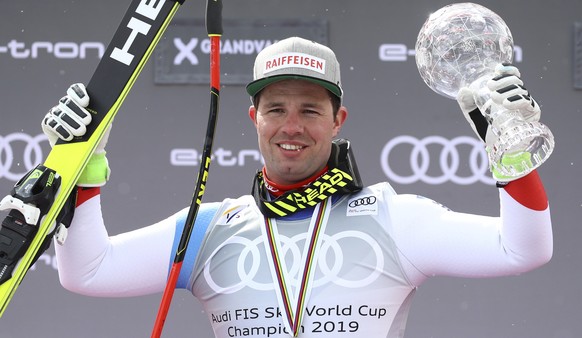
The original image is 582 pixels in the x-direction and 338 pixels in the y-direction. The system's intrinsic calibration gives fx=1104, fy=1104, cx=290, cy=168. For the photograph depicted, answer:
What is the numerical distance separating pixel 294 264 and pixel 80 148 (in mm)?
596

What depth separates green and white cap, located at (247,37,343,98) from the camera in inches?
109

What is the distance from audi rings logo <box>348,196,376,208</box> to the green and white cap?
0.27 meters

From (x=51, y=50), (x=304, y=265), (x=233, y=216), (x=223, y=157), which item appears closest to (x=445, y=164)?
(x=223, y=157)

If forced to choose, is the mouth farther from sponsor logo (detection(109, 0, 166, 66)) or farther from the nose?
sponsor logo (detection(109, 0, 166, 66))

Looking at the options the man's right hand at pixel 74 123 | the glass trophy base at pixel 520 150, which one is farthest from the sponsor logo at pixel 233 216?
the glass trophy base at pixel 520 150

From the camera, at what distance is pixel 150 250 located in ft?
9.28

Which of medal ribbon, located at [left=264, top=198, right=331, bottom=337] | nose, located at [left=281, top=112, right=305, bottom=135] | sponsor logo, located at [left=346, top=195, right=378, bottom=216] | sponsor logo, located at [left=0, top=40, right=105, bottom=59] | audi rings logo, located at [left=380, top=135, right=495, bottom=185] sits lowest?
medal ribbon, located at [left=264, top=198, right=331, bottom=337]

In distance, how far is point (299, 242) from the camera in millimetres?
2770

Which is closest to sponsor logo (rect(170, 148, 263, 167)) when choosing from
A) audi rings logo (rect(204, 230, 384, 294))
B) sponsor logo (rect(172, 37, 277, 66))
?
sponsor logo (rect(172, 37, 277, 66))

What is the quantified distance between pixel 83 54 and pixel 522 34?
81.0 inches

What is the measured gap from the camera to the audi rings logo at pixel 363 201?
2.84 meters

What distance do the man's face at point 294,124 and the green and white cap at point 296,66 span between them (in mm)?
32

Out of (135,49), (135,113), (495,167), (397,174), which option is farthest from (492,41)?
(135,113)

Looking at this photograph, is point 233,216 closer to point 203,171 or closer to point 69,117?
point 203,171
